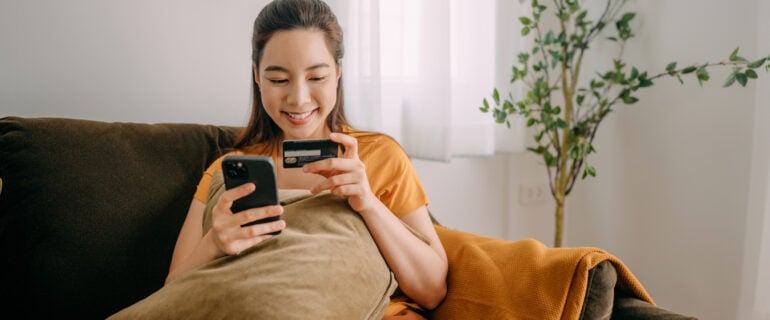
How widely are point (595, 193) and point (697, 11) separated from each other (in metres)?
0.71

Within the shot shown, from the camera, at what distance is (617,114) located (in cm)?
175

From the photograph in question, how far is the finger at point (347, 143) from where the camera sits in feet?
2.55

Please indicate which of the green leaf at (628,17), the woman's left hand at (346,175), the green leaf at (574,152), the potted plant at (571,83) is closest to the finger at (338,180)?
the woman's left hand at (346,175)

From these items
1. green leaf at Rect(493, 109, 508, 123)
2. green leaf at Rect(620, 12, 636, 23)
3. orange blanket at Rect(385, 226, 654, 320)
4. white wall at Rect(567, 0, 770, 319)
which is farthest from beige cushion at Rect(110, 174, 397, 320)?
green leaf at Rect(620, 12, 636, 23)

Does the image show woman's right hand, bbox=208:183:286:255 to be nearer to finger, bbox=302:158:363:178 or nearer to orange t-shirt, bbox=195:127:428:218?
finger, bbox=302:158:363:178

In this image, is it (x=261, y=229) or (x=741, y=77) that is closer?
(x=261, y=229)

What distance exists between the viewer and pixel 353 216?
0.80m

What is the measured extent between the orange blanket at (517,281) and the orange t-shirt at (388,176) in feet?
0.43

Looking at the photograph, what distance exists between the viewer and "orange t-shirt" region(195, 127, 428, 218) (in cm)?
95

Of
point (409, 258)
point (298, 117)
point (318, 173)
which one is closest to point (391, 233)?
point (409, 258)

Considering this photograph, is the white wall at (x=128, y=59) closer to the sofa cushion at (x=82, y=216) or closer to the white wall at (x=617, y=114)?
the white wall at (x=617, y=114)

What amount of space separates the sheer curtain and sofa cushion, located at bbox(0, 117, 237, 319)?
24.3 inches

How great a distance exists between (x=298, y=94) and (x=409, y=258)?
0.35m

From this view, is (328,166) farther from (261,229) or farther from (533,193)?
(533,193)
